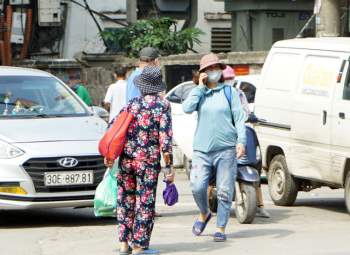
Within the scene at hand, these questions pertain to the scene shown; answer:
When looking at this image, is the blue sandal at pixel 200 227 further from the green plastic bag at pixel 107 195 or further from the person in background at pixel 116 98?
the person in background at pixel 116 98

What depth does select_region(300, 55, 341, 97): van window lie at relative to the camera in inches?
528

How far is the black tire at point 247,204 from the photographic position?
494 inches

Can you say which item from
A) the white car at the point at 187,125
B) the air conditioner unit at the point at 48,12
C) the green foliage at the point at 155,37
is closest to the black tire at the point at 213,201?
the white car at the point at 187,125

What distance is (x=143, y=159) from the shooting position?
33.7 feet

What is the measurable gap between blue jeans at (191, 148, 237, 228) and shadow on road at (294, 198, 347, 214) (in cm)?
330

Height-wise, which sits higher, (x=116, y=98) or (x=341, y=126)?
(x=116, y=98)

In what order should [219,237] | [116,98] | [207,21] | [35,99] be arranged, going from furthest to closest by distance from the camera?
[207,21] < [116,98] < [35,99] < [219,237]

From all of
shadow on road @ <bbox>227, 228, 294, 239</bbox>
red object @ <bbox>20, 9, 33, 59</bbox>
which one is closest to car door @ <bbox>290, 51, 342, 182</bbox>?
shadow on road @ <bbox>227, 228, 294, 239</bbox>

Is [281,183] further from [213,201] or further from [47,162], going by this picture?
[47,162]

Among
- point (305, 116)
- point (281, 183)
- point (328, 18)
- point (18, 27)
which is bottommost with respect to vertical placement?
point (281, 183)

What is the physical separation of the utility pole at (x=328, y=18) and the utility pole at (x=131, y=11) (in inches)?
527

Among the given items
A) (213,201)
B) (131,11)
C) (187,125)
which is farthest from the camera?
(131,11)

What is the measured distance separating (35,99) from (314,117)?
3.38 metres

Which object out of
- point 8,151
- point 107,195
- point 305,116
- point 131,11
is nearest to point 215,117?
point 107,195
